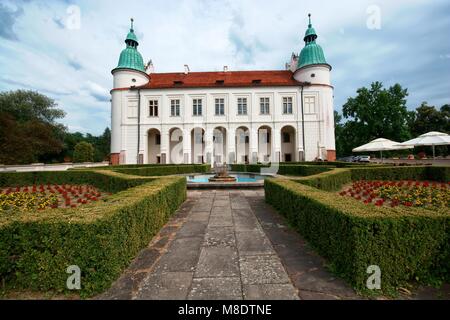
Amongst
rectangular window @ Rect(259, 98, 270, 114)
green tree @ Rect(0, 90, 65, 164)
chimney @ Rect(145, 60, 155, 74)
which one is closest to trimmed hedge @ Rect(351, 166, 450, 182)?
rectangular window @ Rect(259, 98, 270, 114)

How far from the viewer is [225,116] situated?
28047 mm

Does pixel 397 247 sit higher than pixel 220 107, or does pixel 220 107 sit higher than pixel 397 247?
pixel 220 107

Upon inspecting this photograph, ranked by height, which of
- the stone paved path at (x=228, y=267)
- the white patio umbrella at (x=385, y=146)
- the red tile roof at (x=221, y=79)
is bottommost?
the stone paved path at (x=228, y=267)

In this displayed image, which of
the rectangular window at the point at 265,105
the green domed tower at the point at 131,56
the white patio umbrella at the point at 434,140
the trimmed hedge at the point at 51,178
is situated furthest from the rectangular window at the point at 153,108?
the white patio umbrella at the point at 434,140

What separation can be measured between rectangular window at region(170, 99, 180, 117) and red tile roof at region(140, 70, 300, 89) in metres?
2.03

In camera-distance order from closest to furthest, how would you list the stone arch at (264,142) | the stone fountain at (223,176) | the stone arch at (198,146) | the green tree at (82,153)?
the stone fountain at (223,176) < the stone arch at (198,146) < the stone arch at (264,142) < the green tree at (82,153)

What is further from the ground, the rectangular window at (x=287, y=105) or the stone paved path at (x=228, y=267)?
the rectangular window at (x=287, y=105)

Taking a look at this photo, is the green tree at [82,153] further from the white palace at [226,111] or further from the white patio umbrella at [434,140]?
the white patio umbrella at [434,140]

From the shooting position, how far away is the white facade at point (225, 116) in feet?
90.2

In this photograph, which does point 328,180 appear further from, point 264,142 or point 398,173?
point 264,142

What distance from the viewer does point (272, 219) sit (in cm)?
534

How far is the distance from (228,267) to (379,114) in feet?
137

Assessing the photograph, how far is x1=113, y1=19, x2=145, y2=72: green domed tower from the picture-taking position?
2774 centimetres

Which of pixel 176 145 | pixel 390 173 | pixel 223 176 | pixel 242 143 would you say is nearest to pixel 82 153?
pixel 176 145
